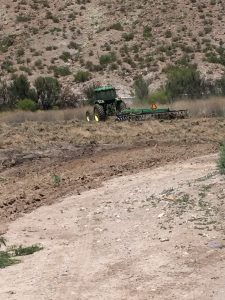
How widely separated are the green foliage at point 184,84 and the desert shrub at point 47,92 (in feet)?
24.3

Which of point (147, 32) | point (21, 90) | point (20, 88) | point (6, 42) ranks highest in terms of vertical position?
point (6, 42)

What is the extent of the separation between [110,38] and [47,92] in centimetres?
1311

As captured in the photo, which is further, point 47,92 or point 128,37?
point 128,37

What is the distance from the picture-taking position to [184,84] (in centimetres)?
4122

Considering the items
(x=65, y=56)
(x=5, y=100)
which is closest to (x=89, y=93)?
(x=5, y=100)

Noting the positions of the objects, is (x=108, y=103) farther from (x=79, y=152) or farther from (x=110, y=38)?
(x=110, y=38)

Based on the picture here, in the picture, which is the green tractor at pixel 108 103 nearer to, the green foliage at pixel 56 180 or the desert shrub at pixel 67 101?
the desert shrub at pixel 67 101

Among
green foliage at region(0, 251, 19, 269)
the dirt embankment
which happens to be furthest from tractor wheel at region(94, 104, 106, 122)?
green foliage at region(0, 251, 19, 269)

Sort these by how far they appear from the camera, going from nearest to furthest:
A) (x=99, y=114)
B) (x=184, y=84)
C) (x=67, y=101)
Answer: (x=99, y=114) < (x=184, y=84) < (x=67, y=101)

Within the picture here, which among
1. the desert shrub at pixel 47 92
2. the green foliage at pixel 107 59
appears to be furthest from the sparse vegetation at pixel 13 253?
the green foliage at pixel 107 59

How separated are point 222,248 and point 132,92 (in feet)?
118

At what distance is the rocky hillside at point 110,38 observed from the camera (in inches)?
1961

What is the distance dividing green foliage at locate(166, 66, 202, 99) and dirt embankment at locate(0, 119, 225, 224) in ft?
34.3

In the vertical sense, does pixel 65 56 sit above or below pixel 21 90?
above
